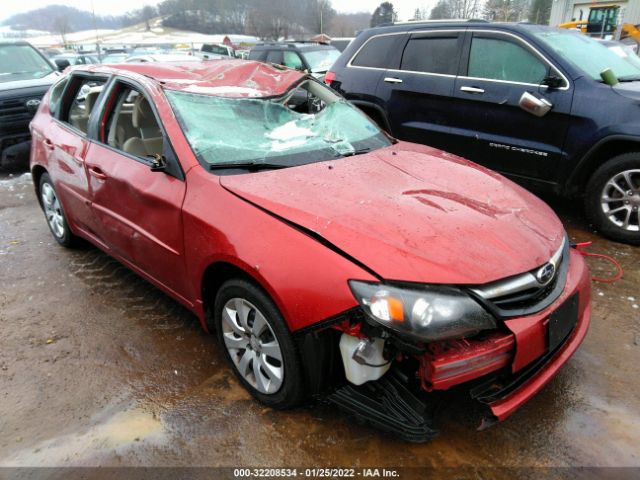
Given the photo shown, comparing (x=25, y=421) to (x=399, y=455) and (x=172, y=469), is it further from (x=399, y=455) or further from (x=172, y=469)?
(x=399, y=455)

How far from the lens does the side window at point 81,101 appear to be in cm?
384

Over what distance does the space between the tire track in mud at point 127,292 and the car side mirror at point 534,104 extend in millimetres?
3473

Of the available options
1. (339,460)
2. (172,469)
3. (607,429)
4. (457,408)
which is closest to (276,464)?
(339,460)

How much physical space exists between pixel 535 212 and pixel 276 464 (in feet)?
5.94

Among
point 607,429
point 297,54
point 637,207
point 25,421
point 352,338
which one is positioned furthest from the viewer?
point 297,54

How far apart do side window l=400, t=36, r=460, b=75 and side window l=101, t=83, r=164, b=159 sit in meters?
3.19

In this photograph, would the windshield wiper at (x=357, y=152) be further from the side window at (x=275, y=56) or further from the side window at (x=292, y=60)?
the side window at (x=275, y=56)

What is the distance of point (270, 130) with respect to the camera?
307 centimetres

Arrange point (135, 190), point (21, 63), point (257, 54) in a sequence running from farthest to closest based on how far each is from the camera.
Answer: point (257, 54), point (21, 63), point (135, 190)

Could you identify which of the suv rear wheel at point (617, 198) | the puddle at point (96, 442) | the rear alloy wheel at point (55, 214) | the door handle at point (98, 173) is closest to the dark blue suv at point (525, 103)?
the suv rear wheel at point (617, 198)

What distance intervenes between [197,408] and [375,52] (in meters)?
4.73

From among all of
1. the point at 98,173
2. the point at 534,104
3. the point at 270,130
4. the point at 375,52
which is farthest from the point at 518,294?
the point at 375,52

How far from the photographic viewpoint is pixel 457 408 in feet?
7.81

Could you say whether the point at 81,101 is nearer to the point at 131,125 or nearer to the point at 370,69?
the point at 131,125
